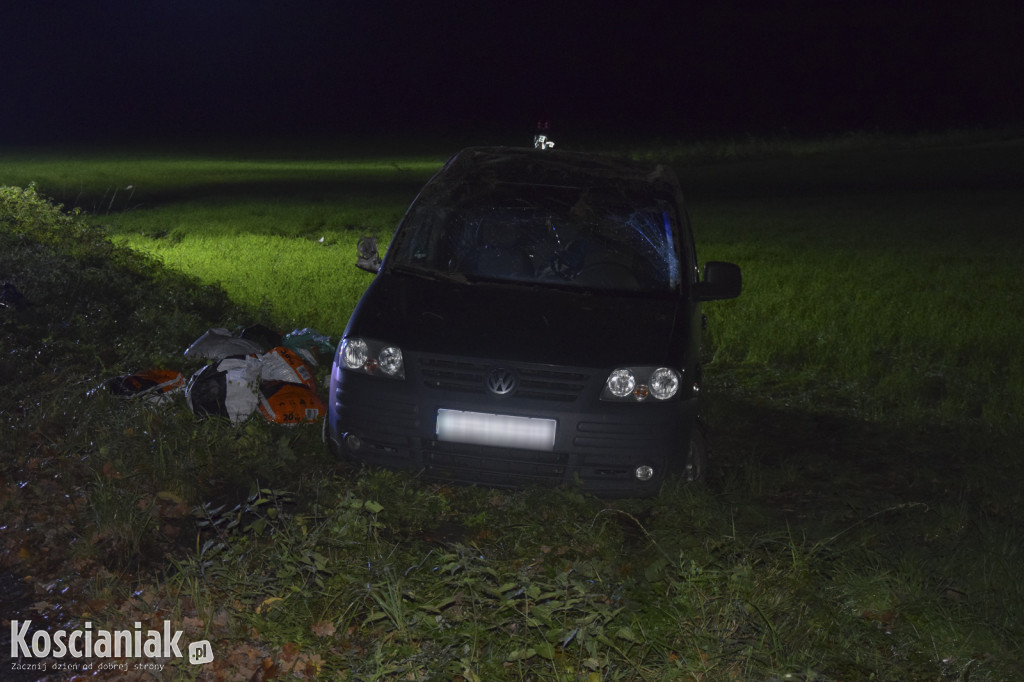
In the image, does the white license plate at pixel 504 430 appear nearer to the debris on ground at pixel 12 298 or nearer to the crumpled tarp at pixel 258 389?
the crumpled tarp at pixel 258 389

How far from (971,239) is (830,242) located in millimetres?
2590

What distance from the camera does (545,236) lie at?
6.57 metres

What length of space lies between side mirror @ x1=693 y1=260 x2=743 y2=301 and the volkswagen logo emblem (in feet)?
4.93

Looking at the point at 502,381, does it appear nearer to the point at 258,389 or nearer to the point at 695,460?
the point at 695,460

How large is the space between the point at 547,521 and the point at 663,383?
2.87 feet

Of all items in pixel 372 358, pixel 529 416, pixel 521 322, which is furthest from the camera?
pixel 521 322

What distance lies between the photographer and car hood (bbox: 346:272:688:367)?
207 inches

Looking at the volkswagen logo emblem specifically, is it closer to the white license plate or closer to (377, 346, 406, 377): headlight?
the white license plate

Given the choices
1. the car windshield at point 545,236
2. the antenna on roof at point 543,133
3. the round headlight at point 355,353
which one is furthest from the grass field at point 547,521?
the antenna on roof at point 543,133

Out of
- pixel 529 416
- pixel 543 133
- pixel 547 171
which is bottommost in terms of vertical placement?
pixel 529 416

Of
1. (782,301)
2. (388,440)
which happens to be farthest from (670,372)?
(782,301)

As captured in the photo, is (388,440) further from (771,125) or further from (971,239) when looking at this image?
(771,125)

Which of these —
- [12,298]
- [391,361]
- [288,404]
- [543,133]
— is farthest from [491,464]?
[543,133]

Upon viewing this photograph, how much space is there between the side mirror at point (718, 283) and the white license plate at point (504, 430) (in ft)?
5.05
